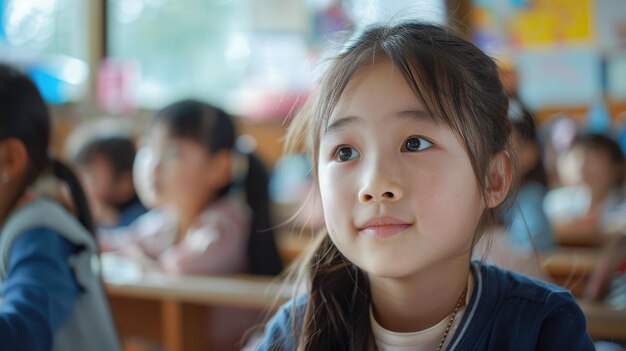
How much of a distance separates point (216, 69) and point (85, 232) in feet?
12.0

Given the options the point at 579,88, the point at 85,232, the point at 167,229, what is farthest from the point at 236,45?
the point at 85,232

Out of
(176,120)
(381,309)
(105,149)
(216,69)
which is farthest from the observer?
(216,69)

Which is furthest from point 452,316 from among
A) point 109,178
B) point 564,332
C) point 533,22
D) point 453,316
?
point 533,22

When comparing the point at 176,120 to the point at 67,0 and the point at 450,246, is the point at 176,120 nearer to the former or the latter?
the point at 450,246

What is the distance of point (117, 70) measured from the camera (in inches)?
194

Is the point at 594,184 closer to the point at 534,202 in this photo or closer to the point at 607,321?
the point at 534,202

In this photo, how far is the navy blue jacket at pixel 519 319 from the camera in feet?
3.01

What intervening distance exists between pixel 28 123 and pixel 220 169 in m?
1.21

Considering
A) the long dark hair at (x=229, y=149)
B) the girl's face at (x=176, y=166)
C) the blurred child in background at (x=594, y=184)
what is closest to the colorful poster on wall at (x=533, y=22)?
the blurred child in background at (x=594, y=184)

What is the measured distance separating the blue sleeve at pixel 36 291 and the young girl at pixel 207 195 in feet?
3.47

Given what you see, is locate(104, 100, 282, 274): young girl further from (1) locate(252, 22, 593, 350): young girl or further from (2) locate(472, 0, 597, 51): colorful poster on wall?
(2) locate(472, 0, 597, 51): colorful poster on wall

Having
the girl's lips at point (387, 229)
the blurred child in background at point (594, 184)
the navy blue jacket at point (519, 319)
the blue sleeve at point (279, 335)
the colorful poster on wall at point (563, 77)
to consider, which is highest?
the girl's lips at point (387, 229)

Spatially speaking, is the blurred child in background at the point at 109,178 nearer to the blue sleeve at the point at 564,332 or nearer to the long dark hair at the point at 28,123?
the long dark hair at the point at 28,123

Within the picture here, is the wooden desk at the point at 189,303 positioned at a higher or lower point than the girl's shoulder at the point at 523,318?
lower
